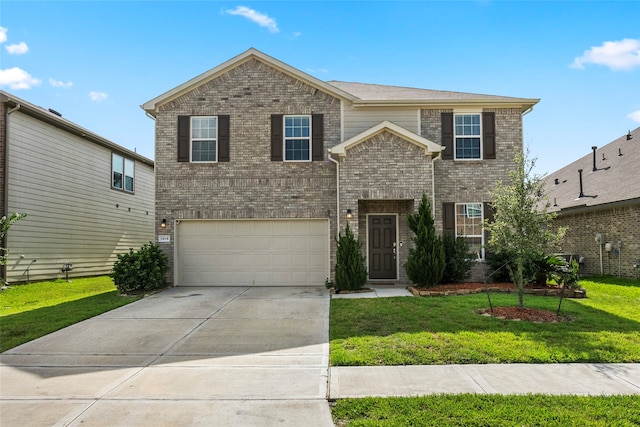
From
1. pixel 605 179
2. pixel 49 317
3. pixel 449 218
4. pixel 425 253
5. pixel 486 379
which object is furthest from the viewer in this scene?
pixel 605 179

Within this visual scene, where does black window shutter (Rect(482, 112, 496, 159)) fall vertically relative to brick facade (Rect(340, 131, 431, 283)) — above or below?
above

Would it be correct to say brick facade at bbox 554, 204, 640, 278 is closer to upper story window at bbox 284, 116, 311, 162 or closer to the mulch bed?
the mulch bed

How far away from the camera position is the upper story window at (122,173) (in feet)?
62.0

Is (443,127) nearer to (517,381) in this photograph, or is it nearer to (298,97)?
(298,97)

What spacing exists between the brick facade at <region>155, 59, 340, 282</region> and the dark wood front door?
1325mm

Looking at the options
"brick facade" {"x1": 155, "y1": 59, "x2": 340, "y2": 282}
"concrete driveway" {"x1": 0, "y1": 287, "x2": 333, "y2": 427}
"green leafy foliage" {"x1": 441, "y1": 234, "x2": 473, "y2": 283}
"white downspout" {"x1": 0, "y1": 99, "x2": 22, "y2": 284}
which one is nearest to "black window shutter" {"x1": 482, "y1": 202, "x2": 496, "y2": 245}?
"green leafy foliage" {"x1": 441, "y1": 234, "x2": 473, "y2": 283}

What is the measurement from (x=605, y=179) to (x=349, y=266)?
1181 centimetres

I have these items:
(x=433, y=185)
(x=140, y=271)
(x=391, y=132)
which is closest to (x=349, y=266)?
(x=433, y=185)

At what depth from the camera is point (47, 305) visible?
10.9 m

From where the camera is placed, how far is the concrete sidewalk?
4.90 m

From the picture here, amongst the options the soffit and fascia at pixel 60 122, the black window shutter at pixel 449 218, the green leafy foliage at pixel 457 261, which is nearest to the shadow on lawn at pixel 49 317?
the soffit and fascia at pixel 60 122

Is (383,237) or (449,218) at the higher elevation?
(449,218)

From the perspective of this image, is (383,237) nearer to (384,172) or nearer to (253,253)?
(384,172)

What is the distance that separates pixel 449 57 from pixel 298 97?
462cm
